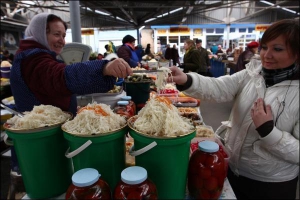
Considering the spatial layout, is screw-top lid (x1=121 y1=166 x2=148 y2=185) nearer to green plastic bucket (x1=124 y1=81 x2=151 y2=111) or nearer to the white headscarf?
the white headscarf

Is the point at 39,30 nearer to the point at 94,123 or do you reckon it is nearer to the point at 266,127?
the point at 94,123

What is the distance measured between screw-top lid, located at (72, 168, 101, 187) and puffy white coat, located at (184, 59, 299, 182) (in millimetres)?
984

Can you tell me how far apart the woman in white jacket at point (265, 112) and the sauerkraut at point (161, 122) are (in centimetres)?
56

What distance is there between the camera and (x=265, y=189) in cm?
154

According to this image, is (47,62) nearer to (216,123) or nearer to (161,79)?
(161,79)

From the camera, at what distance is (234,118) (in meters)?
1.71

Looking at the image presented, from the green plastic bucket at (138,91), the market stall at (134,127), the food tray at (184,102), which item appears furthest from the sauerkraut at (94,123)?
the food tray at (184,102)

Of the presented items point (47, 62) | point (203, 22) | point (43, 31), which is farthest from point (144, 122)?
point (203, 22)

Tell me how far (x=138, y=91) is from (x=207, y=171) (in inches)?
57.9

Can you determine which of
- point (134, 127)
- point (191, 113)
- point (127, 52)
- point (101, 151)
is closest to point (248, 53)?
point (127, 52)

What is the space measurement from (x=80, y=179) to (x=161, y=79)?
1127 mm

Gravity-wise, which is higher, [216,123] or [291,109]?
[291,109]

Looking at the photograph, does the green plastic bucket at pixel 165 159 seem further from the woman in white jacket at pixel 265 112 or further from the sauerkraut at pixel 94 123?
the woman in white jacket at pixel 265 112

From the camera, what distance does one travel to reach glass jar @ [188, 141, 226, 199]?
0.90m
